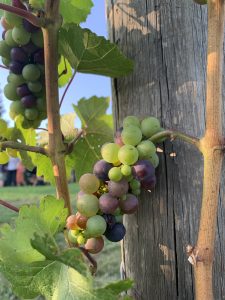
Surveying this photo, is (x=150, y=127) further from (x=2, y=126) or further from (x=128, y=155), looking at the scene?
(x=2, y=126)

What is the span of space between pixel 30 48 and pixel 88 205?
0.50 m

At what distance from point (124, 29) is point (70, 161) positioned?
0.41 m

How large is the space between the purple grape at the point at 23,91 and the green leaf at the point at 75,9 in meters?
0.26

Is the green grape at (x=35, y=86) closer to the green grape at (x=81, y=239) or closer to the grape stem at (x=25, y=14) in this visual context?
the grape stem at (x=25, y=14)

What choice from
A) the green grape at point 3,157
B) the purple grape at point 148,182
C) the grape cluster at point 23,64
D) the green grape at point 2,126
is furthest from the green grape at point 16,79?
the purple grape at point 148,182

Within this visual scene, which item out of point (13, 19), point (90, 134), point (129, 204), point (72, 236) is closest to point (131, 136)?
point (129, 204)

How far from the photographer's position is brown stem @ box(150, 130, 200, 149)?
936 millimetres

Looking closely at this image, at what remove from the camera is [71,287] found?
835 mm

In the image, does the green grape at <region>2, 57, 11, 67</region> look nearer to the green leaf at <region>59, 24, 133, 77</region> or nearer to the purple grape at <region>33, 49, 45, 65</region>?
the purple grape at <region>33, 49, 45, 65</region>

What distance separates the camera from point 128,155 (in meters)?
0.93

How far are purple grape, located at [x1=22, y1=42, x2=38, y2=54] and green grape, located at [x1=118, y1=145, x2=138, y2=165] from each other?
45cm

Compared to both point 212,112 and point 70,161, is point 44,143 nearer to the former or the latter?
point 70,161

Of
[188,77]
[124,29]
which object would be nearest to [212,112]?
[188,77]

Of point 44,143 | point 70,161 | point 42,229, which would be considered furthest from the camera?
point 44,143
